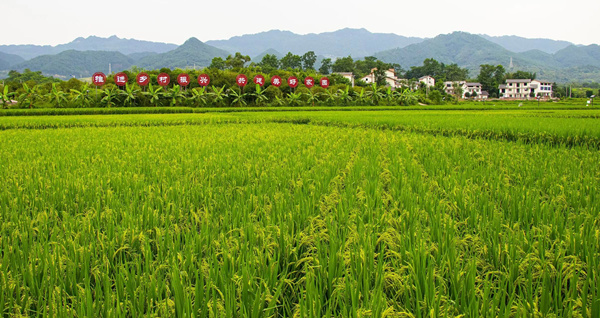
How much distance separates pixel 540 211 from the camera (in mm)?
2109

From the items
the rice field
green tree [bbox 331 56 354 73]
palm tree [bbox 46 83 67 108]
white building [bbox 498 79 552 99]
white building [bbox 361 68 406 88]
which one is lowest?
the rice field

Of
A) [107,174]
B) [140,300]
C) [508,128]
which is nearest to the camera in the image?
[140,300]

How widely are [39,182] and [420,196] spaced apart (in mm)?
2956

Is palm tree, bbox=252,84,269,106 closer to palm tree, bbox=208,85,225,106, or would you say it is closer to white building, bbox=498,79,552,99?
palm tree, bbox=208,85,225,106

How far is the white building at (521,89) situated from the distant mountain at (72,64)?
15055 centimetres

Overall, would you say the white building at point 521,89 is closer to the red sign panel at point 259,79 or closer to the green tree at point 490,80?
the green tree at point 490,80

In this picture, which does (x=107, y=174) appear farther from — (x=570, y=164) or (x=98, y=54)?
(x=98, y=54)

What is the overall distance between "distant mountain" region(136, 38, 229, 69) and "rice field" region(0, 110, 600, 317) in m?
155

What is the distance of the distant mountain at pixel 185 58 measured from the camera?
154 m

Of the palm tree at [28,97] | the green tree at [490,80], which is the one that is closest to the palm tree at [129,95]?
the palm tree at [28,97]

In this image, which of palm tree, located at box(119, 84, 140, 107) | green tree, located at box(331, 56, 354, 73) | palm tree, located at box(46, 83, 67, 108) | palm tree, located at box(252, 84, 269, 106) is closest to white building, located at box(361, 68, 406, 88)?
green tree, located at box(331, 56, 354, 73)

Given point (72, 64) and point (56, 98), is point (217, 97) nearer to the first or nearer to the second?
point (56, 98)

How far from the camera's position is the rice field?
3.84 feet

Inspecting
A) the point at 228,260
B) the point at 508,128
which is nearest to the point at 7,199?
the point at 228,260
